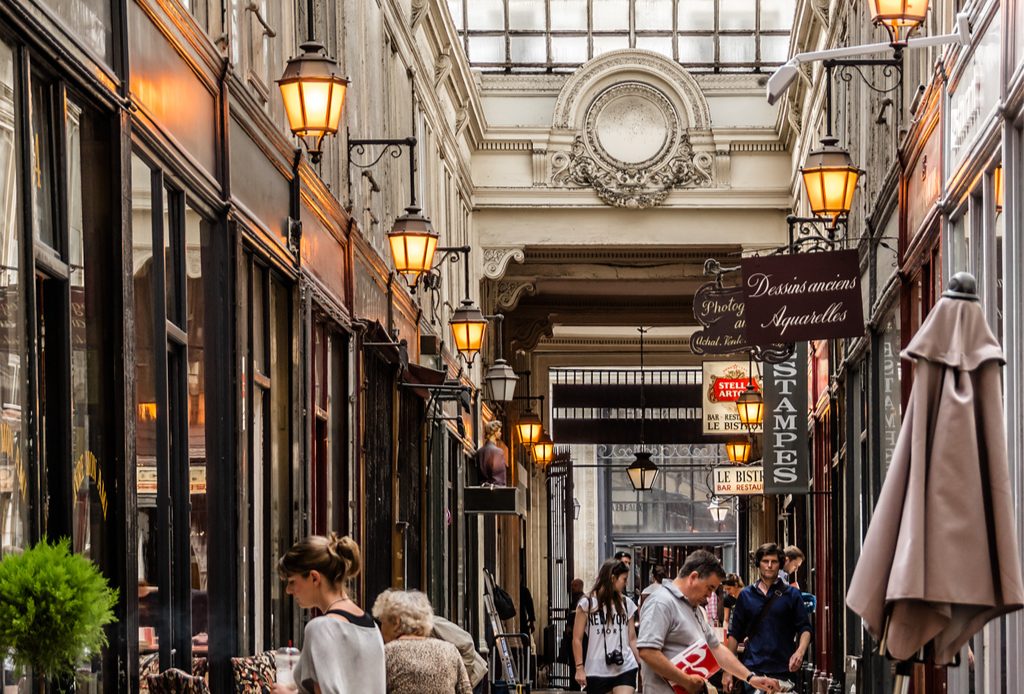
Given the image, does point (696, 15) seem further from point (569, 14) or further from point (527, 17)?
point (527, 17)

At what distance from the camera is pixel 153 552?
8.61m

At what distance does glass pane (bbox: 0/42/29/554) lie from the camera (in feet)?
20.3

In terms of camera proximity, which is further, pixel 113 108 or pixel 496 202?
pixel 496 202

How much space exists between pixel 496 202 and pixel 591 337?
14253mm

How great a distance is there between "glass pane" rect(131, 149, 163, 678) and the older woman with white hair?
105cm

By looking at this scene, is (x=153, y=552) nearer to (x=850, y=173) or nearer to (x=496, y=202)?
(x=850, y=173)

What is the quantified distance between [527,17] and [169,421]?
18701mm

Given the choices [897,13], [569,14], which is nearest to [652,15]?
[569,14]

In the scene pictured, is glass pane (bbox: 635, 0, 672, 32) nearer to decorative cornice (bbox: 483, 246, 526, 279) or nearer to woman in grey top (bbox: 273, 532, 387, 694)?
A: decorative cornice (bbox: 483, 246, 526, 279)

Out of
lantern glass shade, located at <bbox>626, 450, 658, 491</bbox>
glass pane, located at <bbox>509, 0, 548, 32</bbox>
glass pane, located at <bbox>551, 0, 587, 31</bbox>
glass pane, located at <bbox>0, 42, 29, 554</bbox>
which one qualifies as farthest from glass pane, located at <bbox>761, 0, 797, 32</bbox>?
glass pane, located at <bbox>0, 42, 29, 554</bbox>

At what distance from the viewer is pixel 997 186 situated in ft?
30.2

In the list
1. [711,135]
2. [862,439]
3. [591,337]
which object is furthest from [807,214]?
[591,337]

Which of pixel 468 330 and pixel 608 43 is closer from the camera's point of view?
pixel 468 330

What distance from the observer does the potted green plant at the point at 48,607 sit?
492 centimetres
